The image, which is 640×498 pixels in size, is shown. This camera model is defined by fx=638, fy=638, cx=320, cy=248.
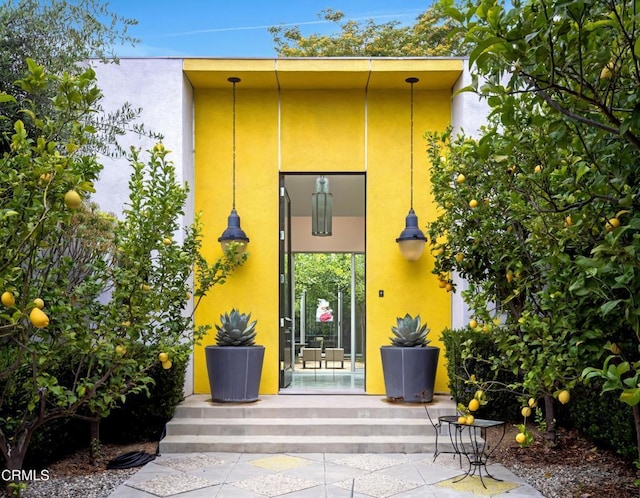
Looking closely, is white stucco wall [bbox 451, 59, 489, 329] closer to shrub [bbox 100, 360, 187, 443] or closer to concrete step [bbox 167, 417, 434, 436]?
concrete step [bbox 167, 417, 434, 436]

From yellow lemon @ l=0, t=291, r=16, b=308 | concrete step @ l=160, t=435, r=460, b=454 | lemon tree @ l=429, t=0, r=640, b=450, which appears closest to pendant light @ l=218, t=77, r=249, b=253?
concrete step @ l=160, t=435, r=460, b=454

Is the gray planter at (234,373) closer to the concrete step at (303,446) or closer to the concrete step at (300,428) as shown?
the concrete step at (300,428)

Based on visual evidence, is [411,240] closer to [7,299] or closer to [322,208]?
[322,208]

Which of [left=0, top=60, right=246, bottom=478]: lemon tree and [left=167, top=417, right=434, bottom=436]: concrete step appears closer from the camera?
[left=0, top=60, right=246, bottom=478]: lemon tree

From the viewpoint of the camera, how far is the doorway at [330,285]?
12406 mm

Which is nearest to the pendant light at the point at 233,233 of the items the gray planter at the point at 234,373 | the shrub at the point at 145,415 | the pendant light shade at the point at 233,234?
the pendant light shade at the point at 233,234

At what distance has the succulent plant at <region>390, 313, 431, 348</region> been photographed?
812cm

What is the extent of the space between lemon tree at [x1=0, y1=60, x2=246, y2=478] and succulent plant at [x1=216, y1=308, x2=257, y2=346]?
4.46 ft

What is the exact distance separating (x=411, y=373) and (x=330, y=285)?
197 inches

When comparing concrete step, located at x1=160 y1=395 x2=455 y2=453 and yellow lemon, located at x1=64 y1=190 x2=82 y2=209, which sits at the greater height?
yellow lemon, located at x1=64 y1=190 x2=82 y2=209

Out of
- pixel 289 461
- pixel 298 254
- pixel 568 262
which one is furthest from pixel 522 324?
pixel 298 254

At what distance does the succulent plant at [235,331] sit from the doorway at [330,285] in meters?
3.79

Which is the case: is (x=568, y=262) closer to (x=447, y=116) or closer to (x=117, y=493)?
(x=117, y=493)

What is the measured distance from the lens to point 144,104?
8391 mm
